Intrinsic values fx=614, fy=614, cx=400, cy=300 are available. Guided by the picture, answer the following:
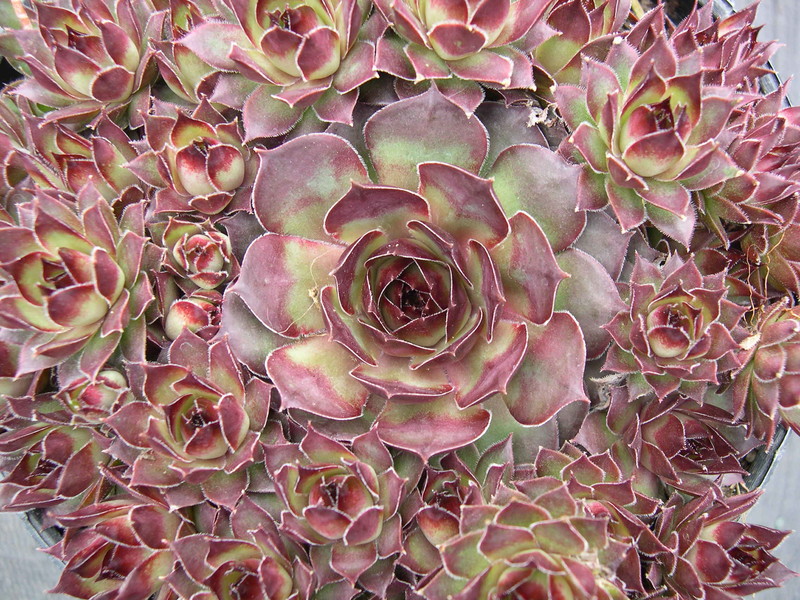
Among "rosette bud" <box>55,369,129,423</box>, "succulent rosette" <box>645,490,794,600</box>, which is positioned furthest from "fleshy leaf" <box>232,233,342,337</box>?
"succulent rosette" <box>645,490,794,600</box>

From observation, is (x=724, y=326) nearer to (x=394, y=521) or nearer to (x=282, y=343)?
(x=394, y=521)

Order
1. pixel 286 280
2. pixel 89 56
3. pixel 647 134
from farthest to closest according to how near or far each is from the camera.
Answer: pixel 89 56, pixel 286 280, pixel 647 134

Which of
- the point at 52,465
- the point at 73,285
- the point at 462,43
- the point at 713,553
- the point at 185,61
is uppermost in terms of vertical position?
the point at 462,43

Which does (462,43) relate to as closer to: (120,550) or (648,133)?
(648,133)

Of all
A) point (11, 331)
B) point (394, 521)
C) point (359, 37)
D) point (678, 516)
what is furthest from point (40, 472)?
point (678, 516)

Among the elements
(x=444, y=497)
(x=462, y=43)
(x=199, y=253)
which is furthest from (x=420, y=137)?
(x=444, y=497)

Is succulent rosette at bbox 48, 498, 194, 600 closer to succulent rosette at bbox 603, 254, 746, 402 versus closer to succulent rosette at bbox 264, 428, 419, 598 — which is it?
succulent rosette at bbox 264, 428, 419, 598
